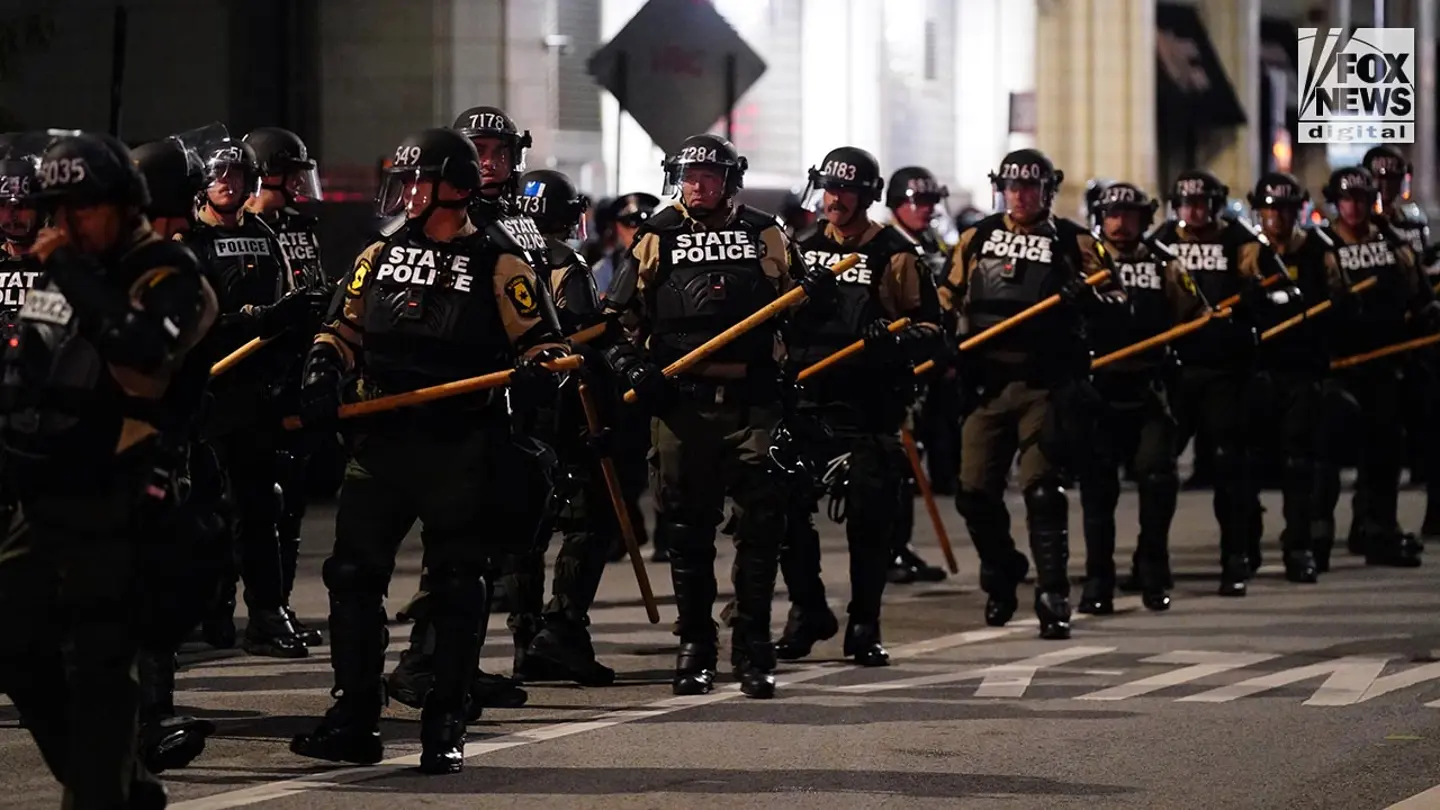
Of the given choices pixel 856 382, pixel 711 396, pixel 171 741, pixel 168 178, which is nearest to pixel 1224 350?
pixel 856 382

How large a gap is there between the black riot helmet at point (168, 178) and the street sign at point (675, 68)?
5.57 metres

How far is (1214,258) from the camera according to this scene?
1412 cm

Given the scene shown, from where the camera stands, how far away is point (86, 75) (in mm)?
20953

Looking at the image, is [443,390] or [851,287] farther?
[851,287]

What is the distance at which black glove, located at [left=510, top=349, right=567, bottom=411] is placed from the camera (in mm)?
8266

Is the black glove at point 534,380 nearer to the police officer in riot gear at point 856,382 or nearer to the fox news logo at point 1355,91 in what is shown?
the police officer in riot gear at point 856,382

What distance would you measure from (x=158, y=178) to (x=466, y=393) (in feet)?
3.85

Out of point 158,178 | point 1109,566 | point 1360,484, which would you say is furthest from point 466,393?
point 1360,484

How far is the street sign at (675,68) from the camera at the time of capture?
46.9ft

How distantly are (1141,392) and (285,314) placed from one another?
5079 mm

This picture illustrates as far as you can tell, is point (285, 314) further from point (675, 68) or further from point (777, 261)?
point (675, 68)

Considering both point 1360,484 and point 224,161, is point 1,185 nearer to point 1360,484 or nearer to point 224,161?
point 224,161

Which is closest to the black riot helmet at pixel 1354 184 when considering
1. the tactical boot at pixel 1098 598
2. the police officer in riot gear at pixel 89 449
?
the tactical boot at pixel 1098 598

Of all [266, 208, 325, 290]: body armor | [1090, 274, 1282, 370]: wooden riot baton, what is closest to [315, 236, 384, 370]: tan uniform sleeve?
[266, 208, 325, 290]: body armor
